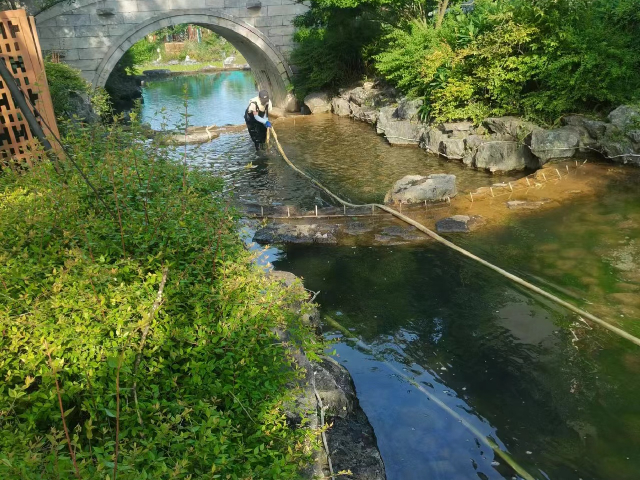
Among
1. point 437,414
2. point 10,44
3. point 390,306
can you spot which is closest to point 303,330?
point 437,414

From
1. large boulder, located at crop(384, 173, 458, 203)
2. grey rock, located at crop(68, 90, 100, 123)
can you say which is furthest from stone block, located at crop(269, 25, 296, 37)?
large boulder, located at crop(384, 173, 458, 203)

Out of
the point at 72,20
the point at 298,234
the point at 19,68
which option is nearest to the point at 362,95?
the point at 72,20

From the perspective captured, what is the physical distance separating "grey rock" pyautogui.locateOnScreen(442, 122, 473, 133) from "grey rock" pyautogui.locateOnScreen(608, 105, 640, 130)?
317cm

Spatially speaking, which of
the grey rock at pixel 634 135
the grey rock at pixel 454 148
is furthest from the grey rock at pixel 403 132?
the grey rock at pixel 634 135

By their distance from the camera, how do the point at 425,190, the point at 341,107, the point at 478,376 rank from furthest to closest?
the point at 341,107
the point at 425,190
the point at 478,376

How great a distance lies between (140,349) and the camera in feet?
9.24

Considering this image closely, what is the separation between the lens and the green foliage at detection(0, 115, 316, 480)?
2.42 m

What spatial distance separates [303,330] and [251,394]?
0.74 metres

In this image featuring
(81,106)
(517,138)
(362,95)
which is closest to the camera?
(517,138)

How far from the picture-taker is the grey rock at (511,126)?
38.5 ft

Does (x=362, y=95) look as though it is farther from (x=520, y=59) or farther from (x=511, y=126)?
(x=511, y=126)

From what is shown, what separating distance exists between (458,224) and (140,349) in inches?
260

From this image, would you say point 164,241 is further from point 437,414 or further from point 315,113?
point 315,113

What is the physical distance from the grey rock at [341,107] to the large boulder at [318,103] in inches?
14.7
